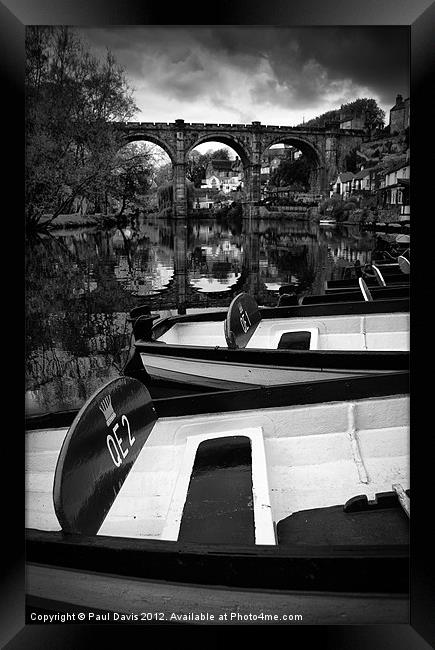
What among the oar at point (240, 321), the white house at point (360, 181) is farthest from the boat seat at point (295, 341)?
the white house at point (360, 181)

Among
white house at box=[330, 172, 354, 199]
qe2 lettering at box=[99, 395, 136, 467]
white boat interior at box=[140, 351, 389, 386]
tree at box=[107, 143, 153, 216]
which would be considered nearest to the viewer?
qe2 lettering at box=[99, 395, 136, 467]

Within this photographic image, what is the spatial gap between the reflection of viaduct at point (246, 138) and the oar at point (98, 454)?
4.07 feet

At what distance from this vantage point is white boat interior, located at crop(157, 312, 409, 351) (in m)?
4.26

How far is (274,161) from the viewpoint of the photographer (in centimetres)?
359

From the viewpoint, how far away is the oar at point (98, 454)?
4.83 feet

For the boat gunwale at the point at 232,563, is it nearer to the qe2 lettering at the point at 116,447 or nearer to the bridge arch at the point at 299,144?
the qe2 lettering at the point at 116,447

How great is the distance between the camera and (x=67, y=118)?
2.49 metres

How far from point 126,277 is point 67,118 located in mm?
4456

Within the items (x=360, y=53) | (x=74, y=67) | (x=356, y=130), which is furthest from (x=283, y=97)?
(x=74, y=67)

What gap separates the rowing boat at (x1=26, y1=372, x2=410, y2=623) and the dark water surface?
1.30 feet

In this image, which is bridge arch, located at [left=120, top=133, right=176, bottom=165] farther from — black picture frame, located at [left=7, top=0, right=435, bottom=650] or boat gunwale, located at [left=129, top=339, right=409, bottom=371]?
boat gunwale, located at [left=129, top=339, right=409, bottom=371]

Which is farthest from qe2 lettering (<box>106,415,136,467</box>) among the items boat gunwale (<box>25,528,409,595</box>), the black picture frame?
boat gunwale (<box>25,528,409,595</box>)

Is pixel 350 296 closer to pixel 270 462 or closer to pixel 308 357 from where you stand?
pixel 308 357

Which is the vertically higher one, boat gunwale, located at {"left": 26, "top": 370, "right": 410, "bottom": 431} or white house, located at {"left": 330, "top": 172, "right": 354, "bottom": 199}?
white house, located at {"left": 330, "top": 172, "right": 354, "bottom": 199}
